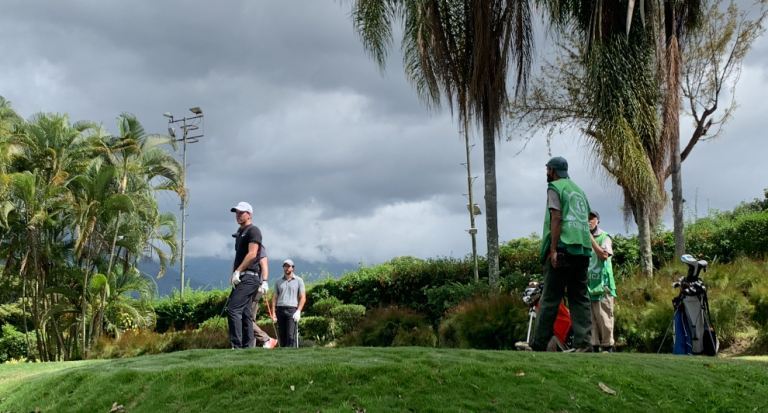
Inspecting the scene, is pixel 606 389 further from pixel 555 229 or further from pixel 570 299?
pixel 555 229

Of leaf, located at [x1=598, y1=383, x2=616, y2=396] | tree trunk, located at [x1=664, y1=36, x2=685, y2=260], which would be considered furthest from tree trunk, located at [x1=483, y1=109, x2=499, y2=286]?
leaf, located at [x1=598, y1=383, x2=616, y2=396]

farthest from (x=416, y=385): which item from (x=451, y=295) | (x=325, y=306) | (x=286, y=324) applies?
(x=325, y=306)

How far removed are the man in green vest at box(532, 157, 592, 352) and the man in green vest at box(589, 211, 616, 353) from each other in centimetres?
184

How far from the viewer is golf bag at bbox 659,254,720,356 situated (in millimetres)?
8773

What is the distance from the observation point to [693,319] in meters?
8.80

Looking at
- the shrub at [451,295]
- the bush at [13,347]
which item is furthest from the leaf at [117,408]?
the bush at [13,347]

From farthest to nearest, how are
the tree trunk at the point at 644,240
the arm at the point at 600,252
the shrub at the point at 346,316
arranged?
the shrub at the point at 346,316 < the tree trunk at the point at 644,240 < the arm at the point at 600,252

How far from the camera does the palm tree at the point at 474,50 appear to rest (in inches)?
607

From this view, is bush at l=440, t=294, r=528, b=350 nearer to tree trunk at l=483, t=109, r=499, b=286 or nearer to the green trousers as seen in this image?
tree trunk at l=483, t=109, r=499, b=286

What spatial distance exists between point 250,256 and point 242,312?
814 millimetres

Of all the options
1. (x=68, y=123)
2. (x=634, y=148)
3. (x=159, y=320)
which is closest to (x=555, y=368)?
(x=634, y=148)

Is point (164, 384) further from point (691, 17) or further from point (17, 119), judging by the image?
point (17, 119)

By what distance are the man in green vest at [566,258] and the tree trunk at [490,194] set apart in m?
8.00

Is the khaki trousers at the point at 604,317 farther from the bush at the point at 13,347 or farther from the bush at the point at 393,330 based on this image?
the bush at the point at 13,347
